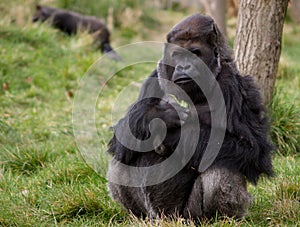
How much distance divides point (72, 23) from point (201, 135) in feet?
29.0

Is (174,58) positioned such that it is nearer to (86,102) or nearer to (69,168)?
(69,168)

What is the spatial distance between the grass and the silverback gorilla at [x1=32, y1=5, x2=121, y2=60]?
0.94 meters

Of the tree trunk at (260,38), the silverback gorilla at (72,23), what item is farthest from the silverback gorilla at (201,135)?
the silverback gorilla at (72,23)

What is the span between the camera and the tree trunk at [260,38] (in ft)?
16.8

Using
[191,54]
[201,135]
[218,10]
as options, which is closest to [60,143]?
[201,135]

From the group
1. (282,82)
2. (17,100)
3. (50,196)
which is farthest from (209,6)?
(50,196)

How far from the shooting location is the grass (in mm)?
3980

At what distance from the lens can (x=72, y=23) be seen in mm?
11922

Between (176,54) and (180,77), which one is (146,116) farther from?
(176,54)

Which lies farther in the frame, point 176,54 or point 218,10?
point 218,10

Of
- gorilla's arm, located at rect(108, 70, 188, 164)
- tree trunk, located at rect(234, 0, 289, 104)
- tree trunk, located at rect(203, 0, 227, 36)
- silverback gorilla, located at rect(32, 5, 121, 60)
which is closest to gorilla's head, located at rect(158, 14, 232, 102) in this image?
gorilla's arm, located at rect(108, 70, 188, 164)

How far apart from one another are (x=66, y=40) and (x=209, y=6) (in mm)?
3126

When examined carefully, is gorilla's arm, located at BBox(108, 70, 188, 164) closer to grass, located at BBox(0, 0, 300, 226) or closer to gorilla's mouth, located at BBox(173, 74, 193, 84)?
gorilla's mouth, located at BBox(173, 74, 193, 84)

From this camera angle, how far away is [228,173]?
361 centimetres
